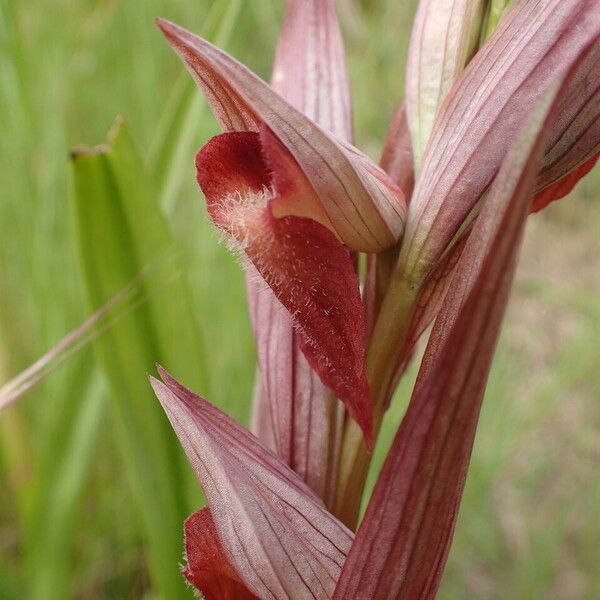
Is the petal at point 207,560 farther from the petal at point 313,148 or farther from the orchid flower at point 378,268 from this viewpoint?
the petal at point 313,148

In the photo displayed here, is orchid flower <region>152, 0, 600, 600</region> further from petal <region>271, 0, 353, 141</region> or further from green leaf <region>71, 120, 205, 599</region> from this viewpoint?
green leaf <region>71, 120, 205, 599</region>

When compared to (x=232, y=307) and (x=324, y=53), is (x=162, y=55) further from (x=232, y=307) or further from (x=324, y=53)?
(x=324, y=53)

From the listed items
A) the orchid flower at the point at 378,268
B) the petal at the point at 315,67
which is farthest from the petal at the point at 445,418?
the petal at the point at 315,67

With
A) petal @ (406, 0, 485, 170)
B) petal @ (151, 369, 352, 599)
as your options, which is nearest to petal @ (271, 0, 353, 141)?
petal @ (406, 0, 485, 170)

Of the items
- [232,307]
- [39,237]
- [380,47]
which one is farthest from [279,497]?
[380,47]

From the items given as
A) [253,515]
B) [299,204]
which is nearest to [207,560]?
[253,515]

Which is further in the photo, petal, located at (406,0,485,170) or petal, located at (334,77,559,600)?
petal, located at (406,0,485,170)

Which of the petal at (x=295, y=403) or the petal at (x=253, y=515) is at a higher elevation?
the petal at (x=295, y=403)

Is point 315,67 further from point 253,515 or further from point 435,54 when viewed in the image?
point 253,515
